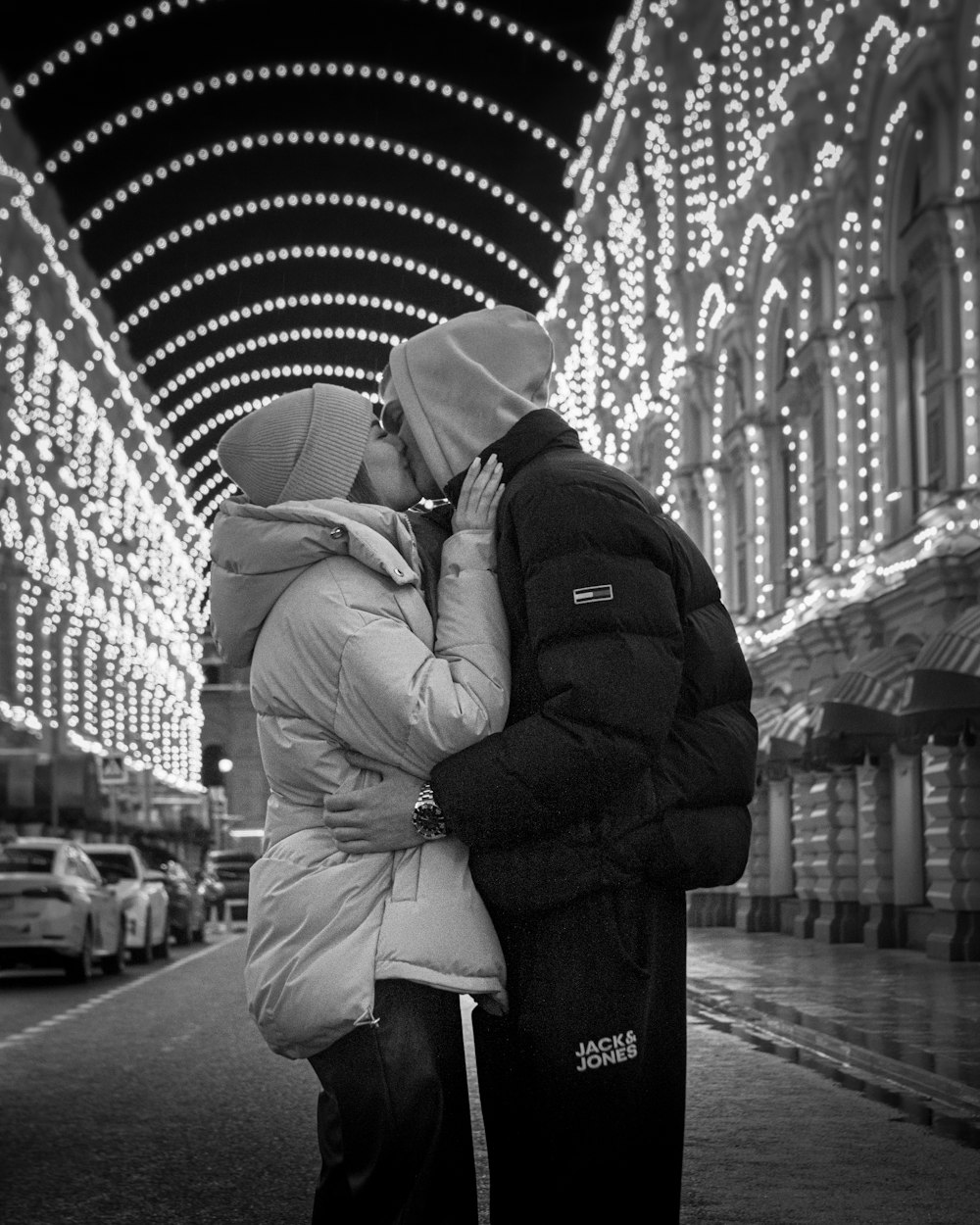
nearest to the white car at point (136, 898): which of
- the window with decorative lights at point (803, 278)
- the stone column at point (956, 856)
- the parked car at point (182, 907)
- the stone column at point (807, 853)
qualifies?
the parked car at point (182, 907)

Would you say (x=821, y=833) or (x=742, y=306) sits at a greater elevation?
(x=742, y=306)

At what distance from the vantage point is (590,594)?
10.8ft

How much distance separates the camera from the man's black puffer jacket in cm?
327

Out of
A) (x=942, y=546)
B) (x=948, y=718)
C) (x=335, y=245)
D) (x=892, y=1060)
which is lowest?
(x=892, y=1060)

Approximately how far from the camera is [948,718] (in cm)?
2056

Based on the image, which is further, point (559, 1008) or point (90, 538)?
point (90, 538)

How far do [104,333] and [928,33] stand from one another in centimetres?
5895

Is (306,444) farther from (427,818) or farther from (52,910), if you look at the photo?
(52,910)

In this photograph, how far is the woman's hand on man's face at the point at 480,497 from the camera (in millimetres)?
3527

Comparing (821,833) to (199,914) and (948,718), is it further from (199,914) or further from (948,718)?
(199,914)

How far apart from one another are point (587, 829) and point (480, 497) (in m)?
0.58

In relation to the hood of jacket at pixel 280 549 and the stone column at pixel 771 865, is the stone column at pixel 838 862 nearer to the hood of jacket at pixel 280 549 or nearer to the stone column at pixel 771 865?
the stone column at pixel 771 865

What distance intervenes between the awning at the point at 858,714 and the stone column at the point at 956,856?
1.38m

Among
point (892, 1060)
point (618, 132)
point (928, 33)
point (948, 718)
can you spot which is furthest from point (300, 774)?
point (618, 132)
